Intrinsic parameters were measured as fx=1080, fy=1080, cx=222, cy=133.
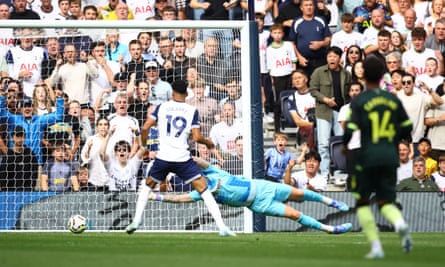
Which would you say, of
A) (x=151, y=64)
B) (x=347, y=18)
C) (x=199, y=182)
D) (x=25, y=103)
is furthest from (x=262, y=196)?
(x=347, y=18)

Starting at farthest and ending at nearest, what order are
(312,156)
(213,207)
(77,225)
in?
(312,156), (77,225), (213,207)

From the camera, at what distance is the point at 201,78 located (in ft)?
63.8

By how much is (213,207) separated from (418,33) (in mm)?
7777

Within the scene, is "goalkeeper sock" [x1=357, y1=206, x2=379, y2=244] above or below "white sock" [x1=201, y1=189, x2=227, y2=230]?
above

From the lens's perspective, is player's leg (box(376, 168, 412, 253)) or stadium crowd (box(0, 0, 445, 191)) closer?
player's leg (box(376, 168, 412, 253))

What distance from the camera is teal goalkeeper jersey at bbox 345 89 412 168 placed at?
11.2 meters

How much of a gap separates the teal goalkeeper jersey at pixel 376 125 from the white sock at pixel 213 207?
16.1 feet

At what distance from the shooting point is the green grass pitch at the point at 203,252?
1060 cm

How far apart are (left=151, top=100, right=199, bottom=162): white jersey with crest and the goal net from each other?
2818 millimetres

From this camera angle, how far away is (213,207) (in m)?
15.9

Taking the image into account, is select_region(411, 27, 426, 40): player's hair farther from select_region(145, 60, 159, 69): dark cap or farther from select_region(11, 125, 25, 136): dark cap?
select_region(11, 125, 25, 136): dark cap

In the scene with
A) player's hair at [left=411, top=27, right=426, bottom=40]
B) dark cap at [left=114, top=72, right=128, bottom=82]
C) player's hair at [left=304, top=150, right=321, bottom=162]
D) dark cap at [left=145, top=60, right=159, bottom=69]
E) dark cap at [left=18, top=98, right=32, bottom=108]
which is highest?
player's hair at [left=411, top=27, right=426, bottom=40]

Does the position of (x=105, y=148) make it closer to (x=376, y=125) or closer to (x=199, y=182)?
(x=199, y=182)

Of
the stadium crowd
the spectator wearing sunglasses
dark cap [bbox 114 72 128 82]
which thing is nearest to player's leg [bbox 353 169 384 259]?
the stadium crowd
